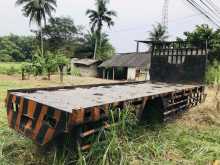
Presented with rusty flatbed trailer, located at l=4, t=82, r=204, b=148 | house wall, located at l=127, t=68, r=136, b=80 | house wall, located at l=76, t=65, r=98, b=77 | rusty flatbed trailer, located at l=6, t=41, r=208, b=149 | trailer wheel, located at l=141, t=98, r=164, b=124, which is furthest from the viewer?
house wall, located at l=76, t=65, r=98, b=77

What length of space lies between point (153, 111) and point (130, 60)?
28321 mm

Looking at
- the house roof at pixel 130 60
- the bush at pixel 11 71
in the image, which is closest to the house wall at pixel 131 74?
the house roof at pixel 130 60

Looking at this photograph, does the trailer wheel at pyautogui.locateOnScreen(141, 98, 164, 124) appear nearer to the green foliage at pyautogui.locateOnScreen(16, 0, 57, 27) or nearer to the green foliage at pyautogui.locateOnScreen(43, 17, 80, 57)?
the green foliage at pyautogui.locateOnScreen(16, 0, 57, 27)

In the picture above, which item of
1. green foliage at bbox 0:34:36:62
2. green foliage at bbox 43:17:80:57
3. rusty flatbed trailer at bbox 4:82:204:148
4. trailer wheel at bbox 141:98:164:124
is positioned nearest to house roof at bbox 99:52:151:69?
green foliage at bbox 43:17:80:57

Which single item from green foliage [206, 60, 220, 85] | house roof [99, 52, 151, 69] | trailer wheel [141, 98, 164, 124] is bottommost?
trailer wheel [141, 98, 164, 124]

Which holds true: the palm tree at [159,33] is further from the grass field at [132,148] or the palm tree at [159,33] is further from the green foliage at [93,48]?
the grass field at [132,148]

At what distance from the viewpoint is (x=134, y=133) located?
4.62 m

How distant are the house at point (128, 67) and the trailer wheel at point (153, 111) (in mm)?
23754

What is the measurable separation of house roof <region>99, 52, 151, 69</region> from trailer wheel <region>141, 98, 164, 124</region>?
25.0 meters

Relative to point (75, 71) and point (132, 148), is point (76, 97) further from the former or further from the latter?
point (75, 71)

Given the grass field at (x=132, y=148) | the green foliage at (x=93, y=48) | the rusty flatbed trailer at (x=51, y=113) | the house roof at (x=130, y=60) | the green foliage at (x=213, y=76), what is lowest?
the grass field at (x=132, y=148)

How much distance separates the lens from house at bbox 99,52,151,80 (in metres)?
31.0

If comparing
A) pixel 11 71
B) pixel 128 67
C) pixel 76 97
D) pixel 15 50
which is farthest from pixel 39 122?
pixel 15 50

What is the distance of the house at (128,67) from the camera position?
31.0m
